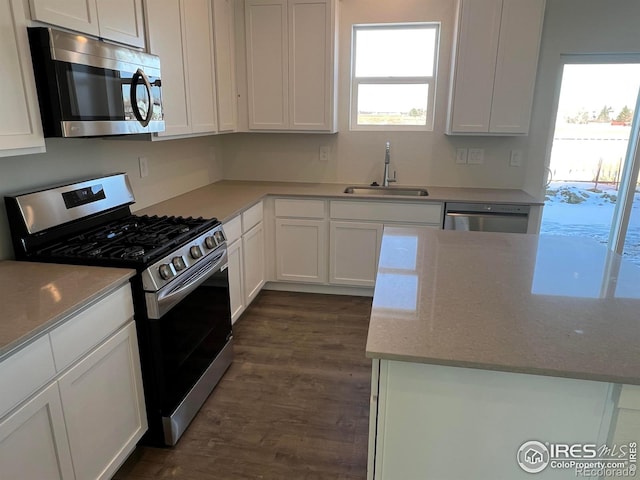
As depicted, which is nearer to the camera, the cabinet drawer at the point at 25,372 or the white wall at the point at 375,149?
the cabinet drawer at the point at 25,372

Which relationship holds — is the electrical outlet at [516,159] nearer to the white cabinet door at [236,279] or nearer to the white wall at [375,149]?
the white wall at [375,149]

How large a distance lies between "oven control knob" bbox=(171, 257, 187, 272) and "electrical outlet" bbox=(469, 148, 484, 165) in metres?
2.76

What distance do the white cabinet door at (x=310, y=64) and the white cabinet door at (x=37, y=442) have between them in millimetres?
2783

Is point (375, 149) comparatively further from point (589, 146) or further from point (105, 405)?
point (105, 405)

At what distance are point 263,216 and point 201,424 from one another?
1.78 metres

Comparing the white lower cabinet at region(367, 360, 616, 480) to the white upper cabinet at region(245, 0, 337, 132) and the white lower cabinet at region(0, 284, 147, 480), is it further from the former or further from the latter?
the white upper cabinet at region(245, 0, 337, 132)

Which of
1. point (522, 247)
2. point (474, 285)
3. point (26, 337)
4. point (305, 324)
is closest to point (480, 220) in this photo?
point (522, 247)

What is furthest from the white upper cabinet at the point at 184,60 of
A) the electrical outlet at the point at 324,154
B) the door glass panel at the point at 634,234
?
the door glass panel at the point at 634,234

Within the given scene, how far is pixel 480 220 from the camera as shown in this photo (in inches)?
128

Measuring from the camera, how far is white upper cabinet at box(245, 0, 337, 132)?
3.38 meters

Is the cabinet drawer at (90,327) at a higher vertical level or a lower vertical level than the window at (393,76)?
lower

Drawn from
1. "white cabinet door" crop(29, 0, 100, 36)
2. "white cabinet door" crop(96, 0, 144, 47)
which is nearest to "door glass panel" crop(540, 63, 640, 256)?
"white cabinet door" crop(96, 0, 144, 47)

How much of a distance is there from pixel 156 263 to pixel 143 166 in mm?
1234

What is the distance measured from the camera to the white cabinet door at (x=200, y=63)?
107 inches
